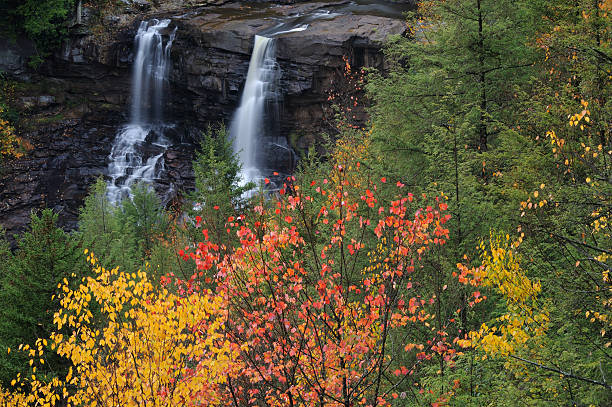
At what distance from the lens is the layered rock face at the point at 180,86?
29703 mm

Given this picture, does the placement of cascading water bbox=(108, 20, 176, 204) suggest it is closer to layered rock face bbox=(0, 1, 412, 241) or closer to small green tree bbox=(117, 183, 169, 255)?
layered rock face bbox=(0, 1, 412, 241)

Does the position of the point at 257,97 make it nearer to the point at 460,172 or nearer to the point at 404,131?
the point at 404,131

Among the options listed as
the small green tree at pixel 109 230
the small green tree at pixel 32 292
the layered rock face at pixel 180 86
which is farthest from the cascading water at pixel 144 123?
the small green tree at pixel 32 292

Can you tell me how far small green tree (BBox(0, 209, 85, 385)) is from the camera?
472 inches

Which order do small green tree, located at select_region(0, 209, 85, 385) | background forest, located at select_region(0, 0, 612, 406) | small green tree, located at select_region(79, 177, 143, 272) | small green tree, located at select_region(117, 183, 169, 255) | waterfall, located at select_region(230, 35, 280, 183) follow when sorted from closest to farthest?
background forest, located at select_region(0, 0, 612, 406)
small green tree, located at select_region(0, 209, 85, 385)
small green tree, located at select_region(79, 177, 143, 272)
small green tree, located at select_region(117, 183, 169, 255)
waterfall, located at select_region(230, 35, 280, 183)

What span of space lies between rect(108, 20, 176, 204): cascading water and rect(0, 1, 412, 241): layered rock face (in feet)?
2.12

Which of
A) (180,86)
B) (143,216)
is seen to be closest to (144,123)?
(180,86)

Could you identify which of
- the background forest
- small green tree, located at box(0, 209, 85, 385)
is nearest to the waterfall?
small green tree, located at box(0, 209, 85, 385)

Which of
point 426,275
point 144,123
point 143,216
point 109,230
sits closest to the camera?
point 426,275

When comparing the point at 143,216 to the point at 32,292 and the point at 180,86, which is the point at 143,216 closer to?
the point at 180,86

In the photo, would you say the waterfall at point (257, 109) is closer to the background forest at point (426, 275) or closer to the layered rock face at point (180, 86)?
the layered rock face at point (180, 86)

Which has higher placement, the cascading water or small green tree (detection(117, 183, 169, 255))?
the cascading water

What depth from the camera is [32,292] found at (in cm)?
1248

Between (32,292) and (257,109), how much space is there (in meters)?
21.4
